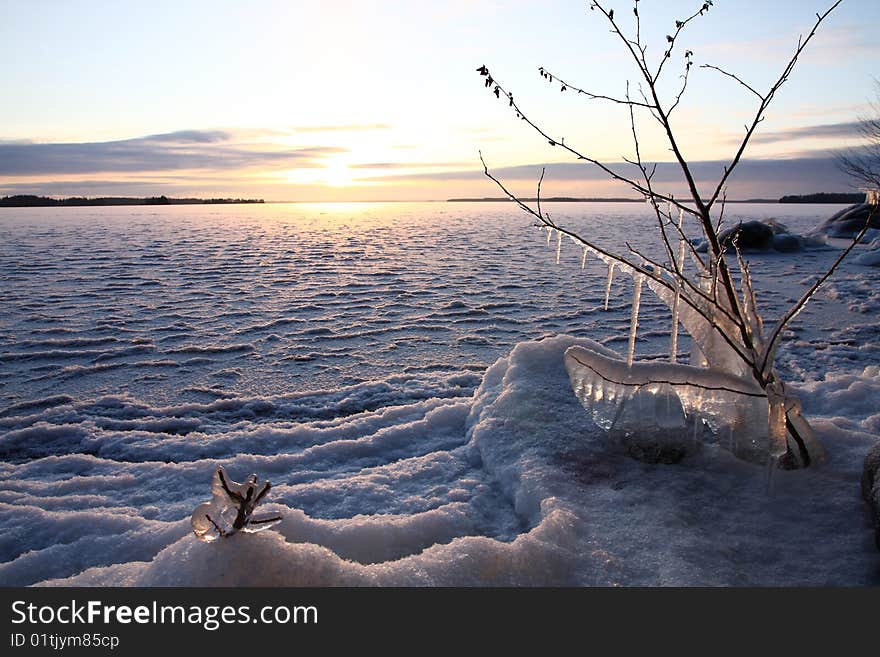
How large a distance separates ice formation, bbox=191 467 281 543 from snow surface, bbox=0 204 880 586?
0.05 m

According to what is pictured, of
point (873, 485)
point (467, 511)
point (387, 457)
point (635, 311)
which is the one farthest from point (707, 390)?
point (387, 457)

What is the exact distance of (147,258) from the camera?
1862cm

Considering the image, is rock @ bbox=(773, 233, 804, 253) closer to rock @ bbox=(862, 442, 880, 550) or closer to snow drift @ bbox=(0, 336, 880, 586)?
snow drift @ bbox=(0, 336, 880, 586)

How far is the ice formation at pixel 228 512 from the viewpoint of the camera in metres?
2.15

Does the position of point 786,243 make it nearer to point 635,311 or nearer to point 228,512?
point 635,311

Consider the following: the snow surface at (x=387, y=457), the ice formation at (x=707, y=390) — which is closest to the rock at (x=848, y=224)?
the snow surface at (x=387, y=457)

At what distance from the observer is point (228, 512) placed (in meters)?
2.31

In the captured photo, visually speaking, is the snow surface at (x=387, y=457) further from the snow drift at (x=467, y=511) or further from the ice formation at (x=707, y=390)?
the ice formation at (x=707, y=390)

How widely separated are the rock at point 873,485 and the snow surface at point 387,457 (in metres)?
0.09

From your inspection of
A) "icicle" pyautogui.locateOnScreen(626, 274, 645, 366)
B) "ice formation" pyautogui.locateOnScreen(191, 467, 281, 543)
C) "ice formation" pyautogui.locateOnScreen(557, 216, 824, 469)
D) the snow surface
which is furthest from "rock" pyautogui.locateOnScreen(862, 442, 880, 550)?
"ice formation" pyautogui.locateOnScreen(191, 467, 281, 543)

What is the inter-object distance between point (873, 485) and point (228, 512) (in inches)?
125

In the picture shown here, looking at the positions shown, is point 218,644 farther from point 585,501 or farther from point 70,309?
point 70,309

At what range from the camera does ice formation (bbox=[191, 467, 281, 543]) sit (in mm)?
→ 2154

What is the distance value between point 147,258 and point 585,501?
1922cm
